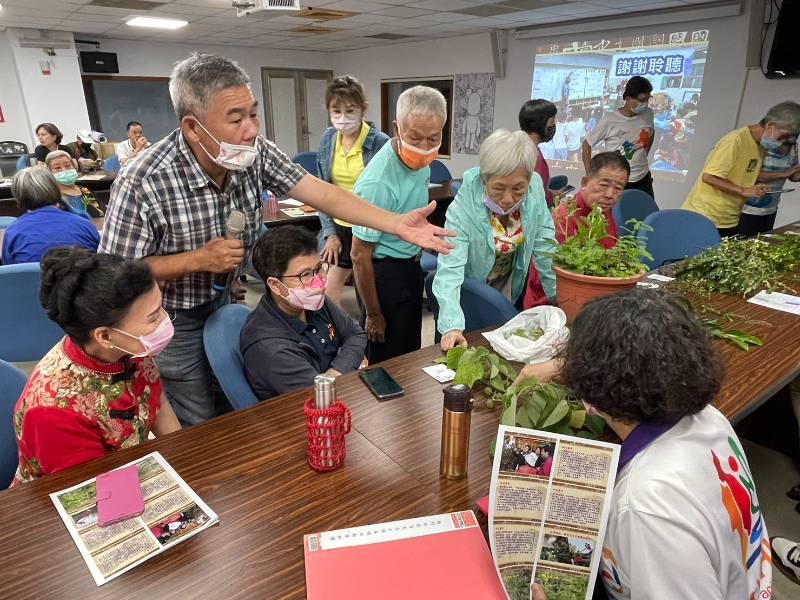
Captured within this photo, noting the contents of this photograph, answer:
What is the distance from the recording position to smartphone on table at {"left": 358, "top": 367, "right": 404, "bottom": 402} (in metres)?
1.37

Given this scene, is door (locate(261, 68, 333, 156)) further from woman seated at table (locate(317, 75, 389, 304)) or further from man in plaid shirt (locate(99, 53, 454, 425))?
man in plaid shirt (locate(99, 53, 454, 425))

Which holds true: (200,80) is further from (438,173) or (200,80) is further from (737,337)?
(438,173)

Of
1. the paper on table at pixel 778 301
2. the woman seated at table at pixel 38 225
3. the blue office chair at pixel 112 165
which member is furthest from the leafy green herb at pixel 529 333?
the blue office chair at pixel 112 165

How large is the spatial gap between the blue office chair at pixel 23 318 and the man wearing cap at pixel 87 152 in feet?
15.0

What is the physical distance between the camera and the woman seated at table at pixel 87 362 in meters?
1.15

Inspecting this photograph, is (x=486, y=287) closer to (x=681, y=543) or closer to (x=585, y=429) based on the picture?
(x=585, y=429)

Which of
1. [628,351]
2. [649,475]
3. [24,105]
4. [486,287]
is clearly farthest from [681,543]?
[24,105]

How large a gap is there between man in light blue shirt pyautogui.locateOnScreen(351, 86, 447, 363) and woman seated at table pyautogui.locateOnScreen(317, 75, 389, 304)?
0.61 m

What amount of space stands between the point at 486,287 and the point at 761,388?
91 centimetres

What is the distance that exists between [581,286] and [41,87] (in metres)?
9.21

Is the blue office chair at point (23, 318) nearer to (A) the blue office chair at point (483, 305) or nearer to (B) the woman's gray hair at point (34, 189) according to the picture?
(B) the woman's gray hair at point (34, 189)

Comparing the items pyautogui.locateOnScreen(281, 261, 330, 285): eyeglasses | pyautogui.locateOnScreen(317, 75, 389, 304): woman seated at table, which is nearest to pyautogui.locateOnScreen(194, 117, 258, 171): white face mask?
pyautogui.locateOnScreen(281, 261, 330, 285): eyeglasses

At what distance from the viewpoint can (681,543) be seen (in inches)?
Result: 29.0

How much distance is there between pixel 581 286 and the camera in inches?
60.6
